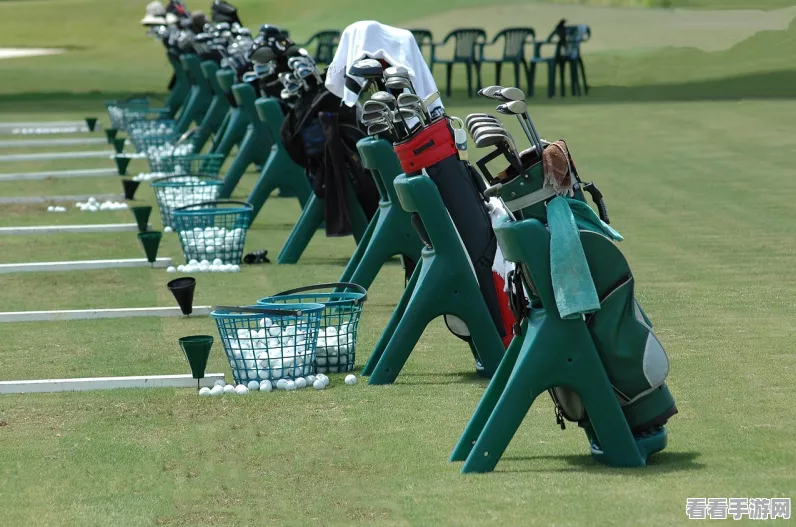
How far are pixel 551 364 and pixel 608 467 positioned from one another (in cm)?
42

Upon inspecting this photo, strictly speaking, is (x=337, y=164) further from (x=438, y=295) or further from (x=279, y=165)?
(x=438, y=295)

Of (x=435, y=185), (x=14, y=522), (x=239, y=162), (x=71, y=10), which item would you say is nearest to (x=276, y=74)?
(x=239, y=162)

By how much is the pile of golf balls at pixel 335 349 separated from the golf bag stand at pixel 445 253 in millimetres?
326

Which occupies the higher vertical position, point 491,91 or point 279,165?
point 491,91

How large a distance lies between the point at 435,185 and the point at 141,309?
2.77 meters

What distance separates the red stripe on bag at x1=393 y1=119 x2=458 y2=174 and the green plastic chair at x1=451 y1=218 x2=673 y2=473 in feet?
5.05

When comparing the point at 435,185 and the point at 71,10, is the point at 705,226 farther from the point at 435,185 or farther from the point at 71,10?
the point at 71,10

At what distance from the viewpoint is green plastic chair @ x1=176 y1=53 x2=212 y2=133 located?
18500 millimetres

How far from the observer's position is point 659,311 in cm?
821

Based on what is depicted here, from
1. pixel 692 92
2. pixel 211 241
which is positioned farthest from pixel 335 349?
pixel 692 92

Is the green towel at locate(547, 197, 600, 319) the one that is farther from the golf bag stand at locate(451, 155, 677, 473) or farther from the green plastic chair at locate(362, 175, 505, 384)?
the green plastic chair at locate(362, 175, 505, 384)

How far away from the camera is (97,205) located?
48.1ft

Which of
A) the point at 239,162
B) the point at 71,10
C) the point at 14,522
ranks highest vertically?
the point at 14,522

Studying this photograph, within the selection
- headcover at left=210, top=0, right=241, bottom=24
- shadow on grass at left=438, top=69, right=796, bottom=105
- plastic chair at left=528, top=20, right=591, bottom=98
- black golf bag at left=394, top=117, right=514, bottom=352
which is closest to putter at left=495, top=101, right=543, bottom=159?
black golf bag at left=394, top=117, right=514, bottom=352
